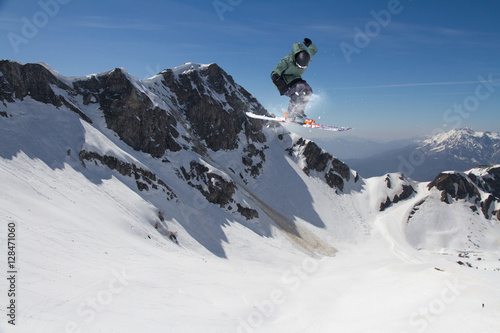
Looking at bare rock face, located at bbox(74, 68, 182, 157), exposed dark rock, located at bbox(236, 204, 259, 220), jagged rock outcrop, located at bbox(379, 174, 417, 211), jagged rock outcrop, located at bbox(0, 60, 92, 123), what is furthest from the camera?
jagged rock outcrop, located at bbox(379, 174, 417, 211)

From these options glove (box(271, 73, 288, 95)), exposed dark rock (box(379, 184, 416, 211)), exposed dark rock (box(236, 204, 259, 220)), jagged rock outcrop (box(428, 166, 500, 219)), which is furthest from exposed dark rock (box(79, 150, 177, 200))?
jagged rock outcrop (box(428, 166, 500, 219))

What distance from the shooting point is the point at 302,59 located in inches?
405

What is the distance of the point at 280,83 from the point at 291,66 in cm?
124

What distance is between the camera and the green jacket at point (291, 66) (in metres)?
10.3

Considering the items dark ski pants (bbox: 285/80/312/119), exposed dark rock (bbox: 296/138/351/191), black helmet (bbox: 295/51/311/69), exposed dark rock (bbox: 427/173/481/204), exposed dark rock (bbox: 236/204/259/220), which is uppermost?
exposed dark rock (bbox: 427/173/481/204)

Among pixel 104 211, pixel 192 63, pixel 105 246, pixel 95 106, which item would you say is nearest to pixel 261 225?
pixel 104 211

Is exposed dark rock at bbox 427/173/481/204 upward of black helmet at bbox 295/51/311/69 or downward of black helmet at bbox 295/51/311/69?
upward

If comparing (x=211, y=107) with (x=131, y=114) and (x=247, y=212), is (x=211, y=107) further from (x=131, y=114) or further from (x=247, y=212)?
(x=247, y=212)

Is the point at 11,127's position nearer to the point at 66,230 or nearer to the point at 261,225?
the point at 66,230

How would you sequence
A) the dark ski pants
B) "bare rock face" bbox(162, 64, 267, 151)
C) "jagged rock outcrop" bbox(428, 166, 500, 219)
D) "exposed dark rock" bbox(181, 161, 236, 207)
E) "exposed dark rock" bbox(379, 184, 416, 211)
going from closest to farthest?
1. the dark ski pants
2. "exposed dark rock" bbox(181, 161, 236, 207)
3. "jagged rock outcrop" bbox(428, 166, 500, 219)
4. "bare rock face" bbox(162, 64, 267, 151)
5. "exposed dark rock" bbox(379, 184, 416, 211)

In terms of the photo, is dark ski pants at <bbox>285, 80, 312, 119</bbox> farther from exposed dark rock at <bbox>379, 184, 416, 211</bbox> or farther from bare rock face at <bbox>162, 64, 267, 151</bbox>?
exposed dark rock at <bbox>379, 184, 416, 211</bbox>

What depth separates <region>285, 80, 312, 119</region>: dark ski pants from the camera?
1244 cm

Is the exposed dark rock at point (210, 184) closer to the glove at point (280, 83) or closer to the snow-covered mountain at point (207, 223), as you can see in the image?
the snow-covered mountain at point (207, 223)

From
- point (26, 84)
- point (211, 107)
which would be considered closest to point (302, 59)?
point (26, 84)
